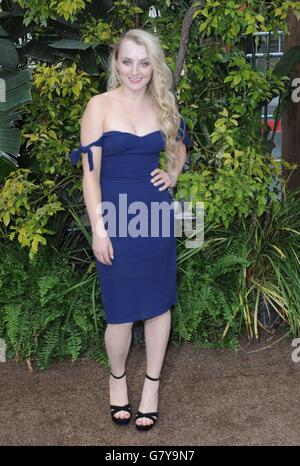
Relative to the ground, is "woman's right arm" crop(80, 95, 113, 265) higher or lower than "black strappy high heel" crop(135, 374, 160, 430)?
higher

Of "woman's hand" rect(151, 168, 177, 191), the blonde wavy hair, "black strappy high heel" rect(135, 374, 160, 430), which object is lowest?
"black strappy high heel" rect(135, 374, 160, 430)

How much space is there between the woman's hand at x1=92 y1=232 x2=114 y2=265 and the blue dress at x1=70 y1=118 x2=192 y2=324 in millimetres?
51

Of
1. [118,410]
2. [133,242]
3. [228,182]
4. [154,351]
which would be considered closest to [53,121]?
[228,182]

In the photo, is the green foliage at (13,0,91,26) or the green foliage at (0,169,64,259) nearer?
the green foliage at (13,0,91,26)

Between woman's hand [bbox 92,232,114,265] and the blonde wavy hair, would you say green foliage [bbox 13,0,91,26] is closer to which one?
the blonde wavy hair

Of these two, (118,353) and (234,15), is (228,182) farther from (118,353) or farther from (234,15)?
(118,353)

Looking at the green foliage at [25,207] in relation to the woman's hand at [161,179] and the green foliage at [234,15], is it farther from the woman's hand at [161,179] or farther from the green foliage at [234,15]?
the green foliage at [234,15]

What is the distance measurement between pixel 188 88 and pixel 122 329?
1.55 metres

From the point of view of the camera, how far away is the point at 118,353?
10.4 ft

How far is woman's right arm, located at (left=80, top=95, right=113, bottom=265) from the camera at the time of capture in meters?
2.83

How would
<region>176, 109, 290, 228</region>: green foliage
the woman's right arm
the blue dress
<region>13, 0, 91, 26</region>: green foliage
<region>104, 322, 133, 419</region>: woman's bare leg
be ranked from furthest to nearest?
<region>176, 109, 290, 228</region>: green foliage < <region>13, 0, 91, 26</region>: green foliage < <region>104, 322, 133, 419</region>: woman's bare leg < the blue dress < the woman's right arm

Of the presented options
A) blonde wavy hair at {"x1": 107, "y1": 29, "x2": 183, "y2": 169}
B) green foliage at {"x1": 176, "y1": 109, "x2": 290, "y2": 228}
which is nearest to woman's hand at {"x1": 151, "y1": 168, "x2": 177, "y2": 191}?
blonde wavy hair at {"x1": 107, "y1": 29, "x2": 183, "y2": 169}

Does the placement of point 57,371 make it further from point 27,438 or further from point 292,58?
point 292,58

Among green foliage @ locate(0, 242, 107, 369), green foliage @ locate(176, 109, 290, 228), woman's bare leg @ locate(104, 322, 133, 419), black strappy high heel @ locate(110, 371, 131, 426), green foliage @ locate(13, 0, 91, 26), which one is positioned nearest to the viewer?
woman's bare leg @ locate(104, 322, 133, 419)
